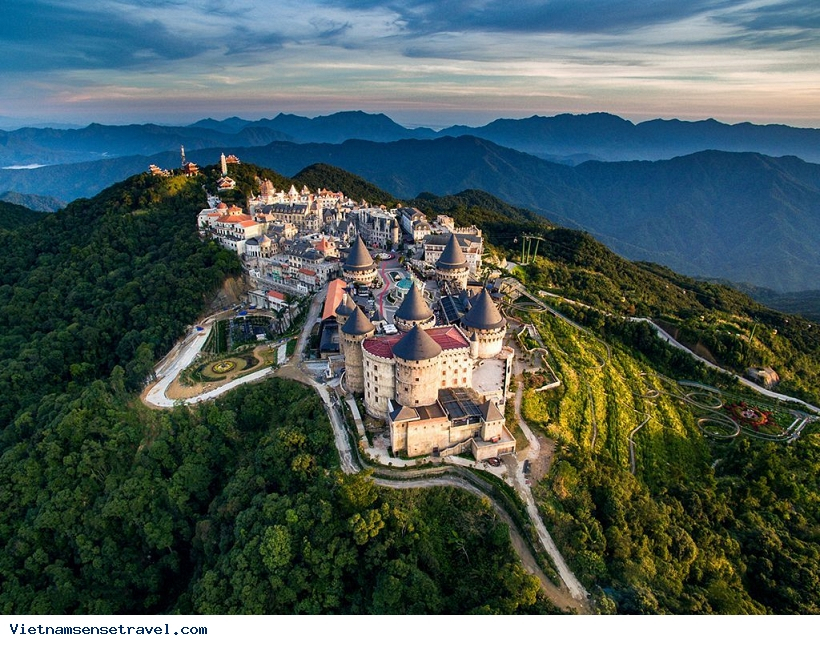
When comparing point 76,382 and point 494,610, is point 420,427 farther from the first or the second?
point 76,382

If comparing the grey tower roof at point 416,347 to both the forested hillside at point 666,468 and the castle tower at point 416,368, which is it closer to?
the castle tower at point 416,368

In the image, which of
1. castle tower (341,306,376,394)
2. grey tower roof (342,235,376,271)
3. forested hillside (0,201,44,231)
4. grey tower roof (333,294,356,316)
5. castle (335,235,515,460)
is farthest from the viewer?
forested hillside (0,201,44,231)

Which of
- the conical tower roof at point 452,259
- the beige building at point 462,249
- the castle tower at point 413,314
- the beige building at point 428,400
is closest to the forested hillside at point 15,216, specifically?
the beige building at point 462,249

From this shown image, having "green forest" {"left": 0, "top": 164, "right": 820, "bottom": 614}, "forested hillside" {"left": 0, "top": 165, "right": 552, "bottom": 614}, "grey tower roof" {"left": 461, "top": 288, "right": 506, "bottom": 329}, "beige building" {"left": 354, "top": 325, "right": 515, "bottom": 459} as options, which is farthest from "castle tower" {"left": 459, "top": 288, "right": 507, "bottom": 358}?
"forested hillside" {"left": 0, "top": 165, "right": 552, "bottom": 614}

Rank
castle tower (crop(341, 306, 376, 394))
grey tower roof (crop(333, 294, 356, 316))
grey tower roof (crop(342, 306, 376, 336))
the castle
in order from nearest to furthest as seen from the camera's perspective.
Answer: the castle, grey tower roof (crop(342, 306, 376, 336)), castle tower (crop(341, 306, 376, 394)), grey tower roof (crop(333, 294, 356, 316))

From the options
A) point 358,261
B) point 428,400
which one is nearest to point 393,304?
point 358,261

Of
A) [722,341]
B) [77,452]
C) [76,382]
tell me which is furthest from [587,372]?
[76,382]

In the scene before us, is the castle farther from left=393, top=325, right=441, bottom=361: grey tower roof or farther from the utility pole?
the utility pole
